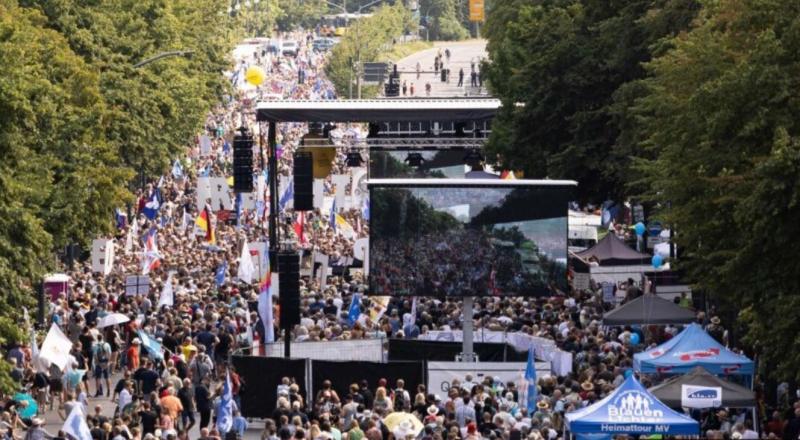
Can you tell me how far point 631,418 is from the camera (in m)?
33.5

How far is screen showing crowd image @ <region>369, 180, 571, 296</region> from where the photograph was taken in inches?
1816

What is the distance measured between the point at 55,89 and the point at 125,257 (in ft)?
32.8

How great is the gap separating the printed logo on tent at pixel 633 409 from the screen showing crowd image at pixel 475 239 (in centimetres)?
1250

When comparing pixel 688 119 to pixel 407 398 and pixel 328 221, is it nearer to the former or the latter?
pixel 407 398

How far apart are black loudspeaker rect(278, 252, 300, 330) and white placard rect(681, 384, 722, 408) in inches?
430

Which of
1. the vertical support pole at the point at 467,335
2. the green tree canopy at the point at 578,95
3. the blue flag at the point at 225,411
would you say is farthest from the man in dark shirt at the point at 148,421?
the green tree canopy at the point at 578,95

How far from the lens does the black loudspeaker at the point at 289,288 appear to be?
4547 cm

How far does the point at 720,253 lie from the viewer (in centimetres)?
3859

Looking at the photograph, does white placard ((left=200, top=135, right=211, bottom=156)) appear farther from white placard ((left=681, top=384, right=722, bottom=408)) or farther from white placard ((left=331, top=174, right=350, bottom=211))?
white placard ((left=681, top=384, right=722, bottom=408))

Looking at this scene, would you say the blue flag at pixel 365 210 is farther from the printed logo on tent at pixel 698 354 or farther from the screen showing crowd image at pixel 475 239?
the printed logo on tent at pixel 698 354

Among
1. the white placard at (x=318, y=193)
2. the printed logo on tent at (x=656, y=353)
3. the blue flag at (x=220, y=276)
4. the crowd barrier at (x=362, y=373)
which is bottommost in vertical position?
the crowd barrier at (x=362, y=373)

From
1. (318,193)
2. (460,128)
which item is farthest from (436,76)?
(460,128)

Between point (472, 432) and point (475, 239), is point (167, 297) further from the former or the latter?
point (472, 432)

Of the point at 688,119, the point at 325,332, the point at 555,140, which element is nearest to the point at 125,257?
the point at 555,140
